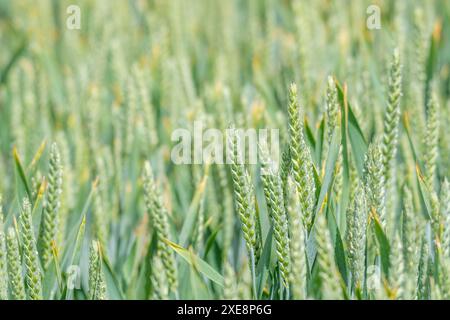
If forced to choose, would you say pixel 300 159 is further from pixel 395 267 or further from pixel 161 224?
pixel 161 224

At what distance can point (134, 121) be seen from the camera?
176cm

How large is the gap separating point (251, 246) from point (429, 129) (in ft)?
1.42

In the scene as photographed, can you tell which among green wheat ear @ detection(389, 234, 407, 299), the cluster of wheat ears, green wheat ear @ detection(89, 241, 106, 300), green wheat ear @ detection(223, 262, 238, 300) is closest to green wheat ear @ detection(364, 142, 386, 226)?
the cluster of wheat ears

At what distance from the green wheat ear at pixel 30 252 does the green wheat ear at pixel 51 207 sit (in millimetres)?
103

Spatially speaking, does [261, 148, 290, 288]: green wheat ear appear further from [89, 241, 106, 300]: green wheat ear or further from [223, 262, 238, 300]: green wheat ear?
[89, 241, 106, 300]: green wheat ear

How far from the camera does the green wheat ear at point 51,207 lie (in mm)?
1119

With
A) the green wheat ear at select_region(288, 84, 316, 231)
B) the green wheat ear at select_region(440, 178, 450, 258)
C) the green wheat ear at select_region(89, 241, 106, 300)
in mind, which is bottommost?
the green wheat ear at select_region(89, 241, 106, 300)

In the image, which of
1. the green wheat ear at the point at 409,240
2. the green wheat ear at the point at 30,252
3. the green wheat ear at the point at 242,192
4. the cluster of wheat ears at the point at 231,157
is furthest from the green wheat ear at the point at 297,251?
the green wheat ear at the point at 30,252

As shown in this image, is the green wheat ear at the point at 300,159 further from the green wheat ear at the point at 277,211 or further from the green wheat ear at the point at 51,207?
the green wheat ear at the point at 51,207

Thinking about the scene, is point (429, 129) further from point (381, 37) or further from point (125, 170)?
point (381, 37)

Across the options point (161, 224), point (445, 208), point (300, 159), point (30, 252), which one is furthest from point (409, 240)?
point (30, 252)

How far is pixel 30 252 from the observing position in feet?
3.31

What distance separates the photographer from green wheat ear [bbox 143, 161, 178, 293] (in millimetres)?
1219

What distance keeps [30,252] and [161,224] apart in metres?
0.26
